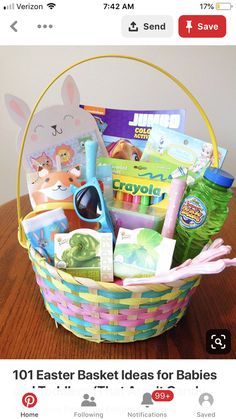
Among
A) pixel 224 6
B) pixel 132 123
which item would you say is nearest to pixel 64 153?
pixel 132 123

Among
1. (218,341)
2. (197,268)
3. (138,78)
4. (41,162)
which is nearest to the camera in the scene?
(197,268)

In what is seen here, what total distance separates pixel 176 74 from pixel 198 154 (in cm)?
75

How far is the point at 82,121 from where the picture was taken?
682 mm

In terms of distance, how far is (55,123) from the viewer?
0.67 m

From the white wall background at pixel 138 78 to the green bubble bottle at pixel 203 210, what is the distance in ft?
2.82

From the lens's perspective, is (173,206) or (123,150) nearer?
(173,206)

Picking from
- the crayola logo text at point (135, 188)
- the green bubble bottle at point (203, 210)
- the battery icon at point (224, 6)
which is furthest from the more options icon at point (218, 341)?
the battery icon at point (224, 6)

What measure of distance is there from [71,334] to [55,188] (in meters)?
0.21

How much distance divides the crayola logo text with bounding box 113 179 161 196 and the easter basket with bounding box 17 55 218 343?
4.3 inches

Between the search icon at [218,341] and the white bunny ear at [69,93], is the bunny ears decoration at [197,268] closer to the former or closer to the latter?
the search icon at [218,341]

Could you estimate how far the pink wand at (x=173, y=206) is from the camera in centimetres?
54

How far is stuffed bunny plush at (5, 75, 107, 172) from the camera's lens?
2.10 ft

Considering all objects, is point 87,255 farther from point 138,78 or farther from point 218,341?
point 138,78
